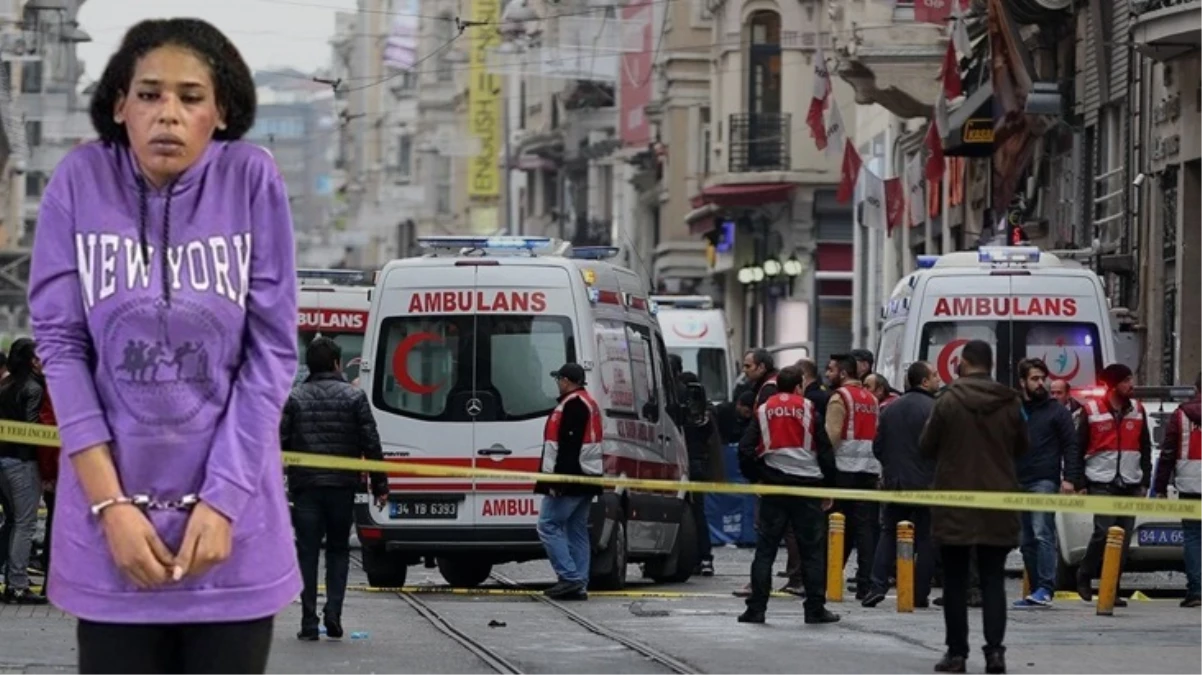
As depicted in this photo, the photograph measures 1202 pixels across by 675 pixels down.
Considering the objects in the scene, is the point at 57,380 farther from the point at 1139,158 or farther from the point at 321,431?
the point at 1139,158

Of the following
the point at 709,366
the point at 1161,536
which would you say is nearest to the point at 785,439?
the point at 1161,536

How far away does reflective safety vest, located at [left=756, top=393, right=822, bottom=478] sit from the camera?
1800cm

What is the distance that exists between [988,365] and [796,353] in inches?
1620

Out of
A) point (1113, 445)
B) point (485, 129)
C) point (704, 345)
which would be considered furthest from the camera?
point (485, 129)

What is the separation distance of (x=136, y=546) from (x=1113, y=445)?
1615cm

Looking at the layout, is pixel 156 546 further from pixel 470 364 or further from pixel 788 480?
pixel 470 364

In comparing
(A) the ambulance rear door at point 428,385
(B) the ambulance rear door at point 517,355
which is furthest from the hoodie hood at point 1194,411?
(A) the ambulance rear door at point 428,385

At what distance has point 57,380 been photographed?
16.6 ft

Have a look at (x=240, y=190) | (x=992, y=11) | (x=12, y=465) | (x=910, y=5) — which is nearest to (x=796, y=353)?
(x=910, y=5)

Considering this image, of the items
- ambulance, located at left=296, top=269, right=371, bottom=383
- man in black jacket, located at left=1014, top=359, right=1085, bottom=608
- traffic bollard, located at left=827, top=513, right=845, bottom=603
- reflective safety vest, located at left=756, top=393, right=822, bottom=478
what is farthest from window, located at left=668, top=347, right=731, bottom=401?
reflective safety vest, located at left=756, top=393, right=822, bottom=478

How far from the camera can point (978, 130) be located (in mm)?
42062

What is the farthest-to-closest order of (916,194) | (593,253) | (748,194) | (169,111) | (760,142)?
1. (760,142)
2. (748,194)
3. (916,194)
4. (593,253)
5. (169,111)

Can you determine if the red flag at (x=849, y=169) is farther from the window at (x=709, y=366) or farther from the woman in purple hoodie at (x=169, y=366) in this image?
the woman in purple hoodie at (x=169, y=366)

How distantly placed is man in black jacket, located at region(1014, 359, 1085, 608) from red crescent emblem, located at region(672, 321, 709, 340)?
1854 centimetres
